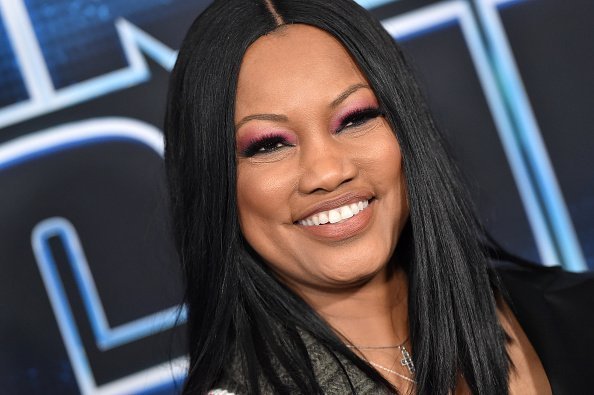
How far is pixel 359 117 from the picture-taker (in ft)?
5.26

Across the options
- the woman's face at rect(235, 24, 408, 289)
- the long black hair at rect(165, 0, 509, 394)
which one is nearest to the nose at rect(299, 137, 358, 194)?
the woman's face at rect(235, 24, 408, 289)

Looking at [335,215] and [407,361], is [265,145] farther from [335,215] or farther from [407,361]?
[407,361]

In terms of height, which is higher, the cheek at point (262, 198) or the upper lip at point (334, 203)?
the cheek at point (262, 198)

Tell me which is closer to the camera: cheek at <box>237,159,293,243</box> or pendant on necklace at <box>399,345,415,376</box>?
cheek at <box>237,159,293,243</box>

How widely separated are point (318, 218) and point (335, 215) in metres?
0.03

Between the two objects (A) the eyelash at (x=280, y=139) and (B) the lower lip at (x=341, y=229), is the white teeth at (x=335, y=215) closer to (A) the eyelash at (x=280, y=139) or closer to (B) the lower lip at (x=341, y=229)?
(B) the lower lip at (x=341, y=229)

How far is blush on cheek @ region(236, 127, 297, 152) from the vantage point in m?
1.56

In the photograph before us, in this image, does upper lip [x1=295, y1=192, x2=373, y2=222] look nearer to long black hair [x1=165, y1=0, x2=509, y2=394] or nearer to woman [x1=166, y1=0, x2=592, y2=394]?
woman [x1=166, y1=0, x2=592, y2=394]

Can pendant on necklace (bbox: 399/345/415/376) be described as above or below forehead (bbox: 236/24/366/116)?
below

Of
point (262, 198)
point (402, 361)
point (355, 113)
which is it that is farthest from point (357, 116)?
point (402, 361)

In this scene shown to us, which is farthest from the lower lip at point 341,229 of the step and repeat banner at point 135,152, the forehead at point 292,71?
the step and repeat banner at point 135,152

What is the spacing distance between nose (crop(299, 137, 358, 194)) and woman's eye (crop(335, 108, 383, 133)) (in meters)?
0.04

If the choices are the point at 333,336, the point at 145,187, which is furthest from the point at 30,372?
the point at 333,336

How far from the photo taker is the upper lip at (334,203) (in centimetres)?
157
